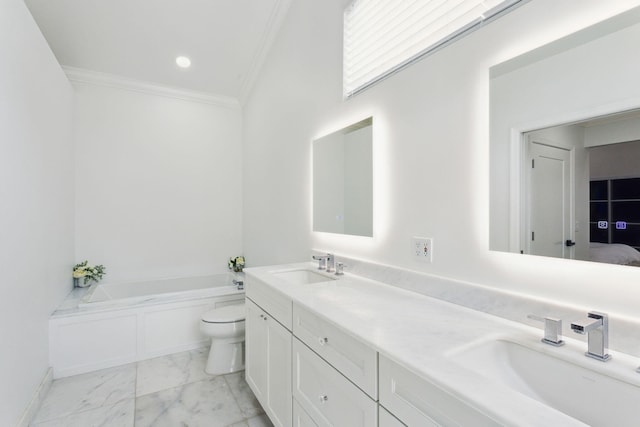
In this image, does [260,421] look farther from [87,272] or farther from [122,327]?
[87,272]

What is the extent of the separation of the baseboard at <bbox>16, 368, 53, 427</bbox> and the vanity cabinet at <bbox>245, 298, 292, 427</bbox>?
126 cm

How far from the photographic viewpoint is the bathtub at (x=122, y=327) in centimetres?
244

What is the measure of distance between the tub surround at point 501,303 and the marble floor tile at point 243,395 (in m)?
1.19

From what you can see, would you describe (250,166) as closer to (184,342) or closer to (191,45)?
(191,45)

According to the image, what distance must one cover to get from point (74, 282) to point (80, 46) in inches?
90.0

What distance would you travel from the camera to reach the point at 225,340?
2.47 metres

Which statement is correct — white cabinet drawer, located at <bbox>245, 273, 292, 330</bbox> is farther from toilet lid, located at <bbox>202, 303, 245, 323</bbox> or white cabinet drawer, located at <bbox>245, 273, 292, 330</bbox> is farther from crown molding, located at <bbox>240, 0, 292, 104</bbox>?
crown molding, located at <bbox>240, 0, 292, 104</bbox>

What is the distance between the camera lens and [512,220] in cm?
112

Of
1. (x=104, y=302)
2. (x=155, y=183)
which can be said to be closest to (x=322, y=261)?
(x=104, y=302)

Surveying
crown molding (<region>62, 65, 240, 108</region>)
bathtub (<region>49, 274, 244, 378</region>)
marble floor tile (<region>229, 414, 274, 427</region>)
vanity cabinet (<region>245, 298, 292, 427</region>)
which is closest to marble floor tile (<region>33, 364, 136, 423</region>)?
bathtub (<region>49, 274, 244, 378</region>)

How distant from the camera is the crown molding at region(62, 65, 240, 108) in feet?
10.5

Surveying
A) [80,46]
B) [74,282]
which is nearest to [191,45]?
[80,46]

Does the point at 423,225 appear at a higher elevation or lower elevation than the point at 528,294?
higher

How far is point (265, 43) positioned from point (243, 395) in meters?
3.06
